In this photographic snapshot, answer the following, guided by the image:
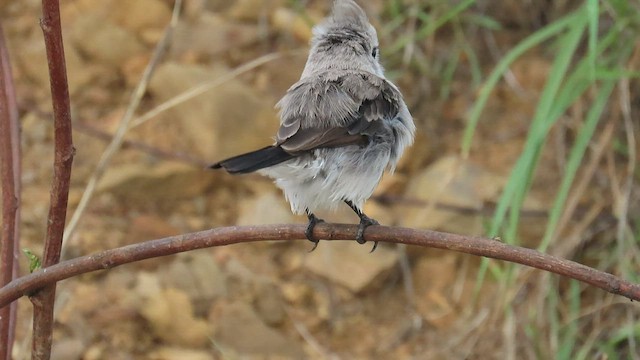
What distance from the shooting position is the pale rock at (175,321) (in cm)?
365

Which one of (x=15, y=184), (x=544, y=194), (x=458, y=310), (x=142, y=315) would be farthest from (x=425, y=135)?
(x=15, y=184)

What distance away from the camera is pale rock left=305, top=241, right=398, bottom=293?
400cm

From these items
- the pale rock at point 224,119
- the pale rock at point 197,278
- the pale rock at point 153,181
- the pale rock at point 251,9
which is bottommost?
the pale rock at point 197,278

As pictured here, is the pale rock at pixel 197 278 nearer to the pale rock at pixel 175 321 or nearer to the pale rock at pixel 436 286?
the pale rock at pixel 175 321

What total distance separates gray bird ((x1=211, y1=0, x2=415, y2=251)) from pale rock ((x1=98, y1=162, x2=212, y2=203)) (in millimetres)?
1850

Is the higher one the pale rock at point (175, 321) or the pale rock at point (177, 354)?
the pale rock at point (175, 321)

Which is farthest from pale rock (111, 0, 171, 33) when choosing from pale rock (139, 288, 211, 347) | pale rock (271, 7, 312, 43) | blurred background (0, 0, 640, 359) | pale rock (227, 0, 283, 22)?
pale rock (139, 288, 211, 347)

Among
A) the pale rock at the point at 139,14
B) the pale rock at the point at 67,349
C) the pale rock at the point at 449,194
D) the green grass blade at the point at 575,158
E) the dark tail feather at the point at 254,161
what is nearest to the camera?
the dark tail feather at the point at 254,161

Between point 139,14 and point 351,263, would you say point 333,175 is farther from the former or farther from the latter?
point 139,14

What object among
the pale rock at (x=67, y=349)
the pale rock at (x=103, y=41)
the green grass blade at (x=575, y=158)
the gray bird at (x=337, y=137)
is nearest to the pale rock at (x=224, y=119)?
the pale rock at (x=103, y=41)

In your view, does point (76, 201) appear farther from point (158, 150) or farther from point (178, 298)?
point (178, 298)

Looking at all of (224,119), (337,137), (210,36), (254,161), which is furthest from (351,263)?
(254,161)

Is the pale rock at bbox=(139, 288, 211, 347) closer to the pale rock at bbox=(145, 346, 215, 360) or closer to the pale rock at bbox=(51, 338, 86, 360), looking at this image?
the pale rock at bbox=(145, 346, 215, 360)

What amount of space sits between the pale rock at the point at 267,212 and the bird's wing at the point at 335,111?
1635 mm
